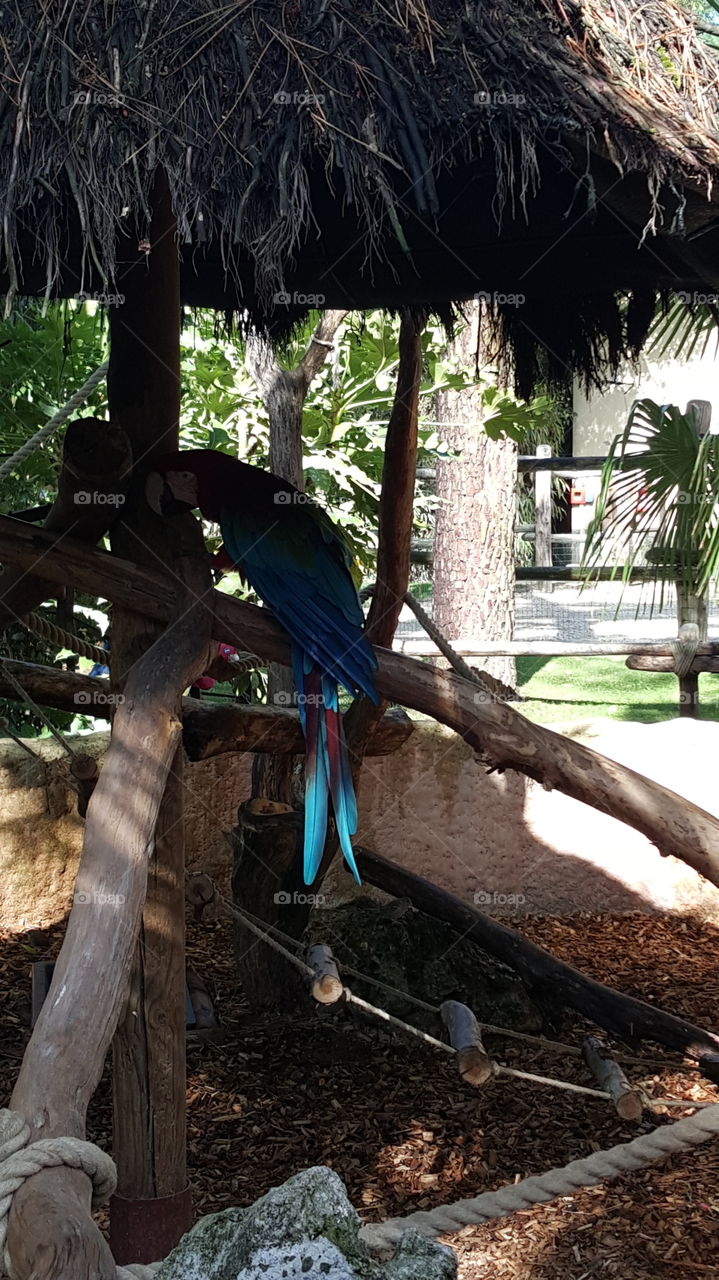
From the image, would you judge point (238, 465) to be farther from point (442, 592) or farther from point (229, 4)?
point (442, 592)

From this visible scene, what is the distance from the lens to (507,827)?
4.07 metres

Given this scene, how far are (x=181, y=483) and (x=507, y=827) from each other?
2.26 m

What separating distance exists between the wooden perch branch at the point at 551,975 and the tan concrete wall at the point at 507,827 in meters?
0.96

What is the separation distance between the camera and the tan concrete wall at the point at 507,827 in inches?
157

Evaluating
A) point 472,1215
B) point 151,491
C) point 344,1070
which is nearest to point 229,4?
point 151,491

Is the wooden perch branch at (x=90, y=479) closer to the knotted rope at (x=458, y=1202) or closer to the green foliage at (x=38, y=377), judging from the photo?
the knotted rope at (x=458, y=1202)

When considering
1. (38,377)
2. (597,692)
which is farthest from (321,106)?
(597,692)

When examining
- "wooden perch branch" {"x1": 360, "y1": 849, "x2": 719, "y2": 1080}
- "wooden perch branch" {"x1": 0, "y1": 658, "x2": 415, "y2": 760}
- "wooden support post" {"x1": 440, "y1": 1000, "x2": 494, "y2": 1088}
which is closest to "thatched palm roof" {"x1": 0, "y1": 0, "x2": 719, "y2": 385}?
"wooden perch branch" {"x1": 0, "y1": 658, "x2": 415, "y2": 760}

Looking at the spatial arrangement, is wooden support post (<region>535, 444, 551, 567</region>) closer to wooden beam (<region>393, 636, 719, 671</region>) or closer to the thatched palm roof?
wooden beam (<region>393, 636, 719, 671</region>)

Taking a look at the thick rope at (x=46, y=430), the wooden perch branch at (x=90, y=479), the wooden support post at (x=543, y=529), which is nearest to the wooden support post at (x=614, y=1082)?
the wooden perch branch at (x=90, y=479)

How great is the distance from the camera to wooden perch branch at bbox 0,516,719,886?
6.61 feet

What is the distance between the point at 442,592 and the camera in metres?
6.04

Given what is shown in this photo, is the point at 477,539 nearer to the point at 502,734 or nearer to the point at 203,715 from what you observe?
the point at 203,715

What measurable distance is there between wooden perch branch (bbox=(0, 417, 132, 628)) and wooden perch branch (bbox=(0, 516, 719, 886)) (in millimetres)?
64
